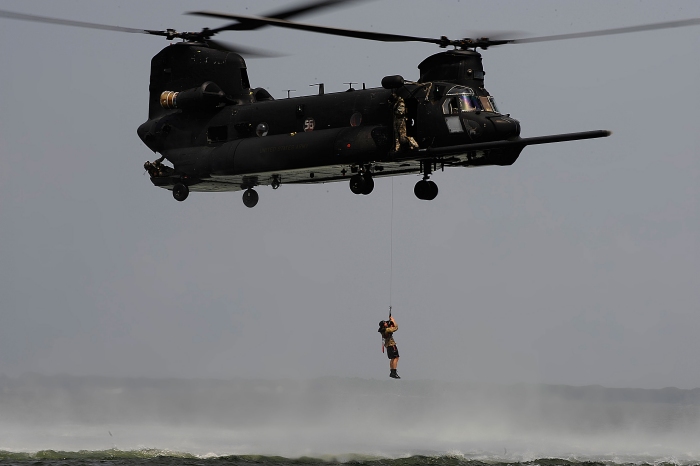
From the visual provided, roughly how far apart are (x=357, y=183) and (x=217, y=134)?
13.1 ft

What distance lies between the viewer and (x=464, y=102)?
27.0 metres

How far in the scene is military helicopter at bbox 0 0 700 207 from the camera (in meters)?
26.8

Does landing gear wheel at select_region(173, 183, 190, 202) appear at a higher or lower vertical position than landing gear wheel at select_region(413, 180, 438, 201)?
higher

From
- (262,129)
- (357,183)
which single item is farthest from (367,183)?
(262,129)

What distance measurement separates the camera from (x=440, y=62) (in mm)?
27875

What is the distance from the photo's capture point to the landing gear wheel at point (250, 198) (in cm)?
3038

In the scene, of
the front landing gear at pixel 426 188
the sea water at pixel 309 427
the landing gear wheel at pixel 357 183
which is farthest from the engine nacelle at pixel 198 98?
the sea water at pixel 309 427

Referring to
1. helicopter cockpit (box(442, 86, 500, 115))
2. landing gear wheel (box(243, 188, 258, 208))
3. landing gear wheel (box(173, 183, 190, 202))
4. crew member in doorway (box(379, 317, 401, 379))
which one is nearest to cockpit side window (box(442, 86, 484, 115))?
helicopter cockpit (box(442, 86, 500, 115))

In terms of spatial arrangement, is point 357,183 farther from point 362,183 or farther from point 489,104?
point 489,104

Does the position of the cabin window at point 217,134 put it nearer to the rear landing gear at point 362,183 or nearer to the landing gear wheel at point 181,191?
the landing gear wheel at point 181,191

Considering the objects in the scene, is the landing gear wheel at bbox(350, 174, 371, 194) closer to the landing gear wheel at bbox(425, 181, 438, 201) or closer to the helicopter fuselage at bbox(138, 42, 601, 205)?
the helicopter fuselage at bbox(138, 42, 601, 205)

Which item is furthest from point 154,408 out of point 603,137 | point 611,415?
point 603,137

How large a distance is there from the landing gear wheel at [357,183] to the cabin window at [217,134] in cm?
356

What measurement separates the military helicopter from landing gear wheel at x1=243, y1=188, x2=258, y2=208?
2 cm
